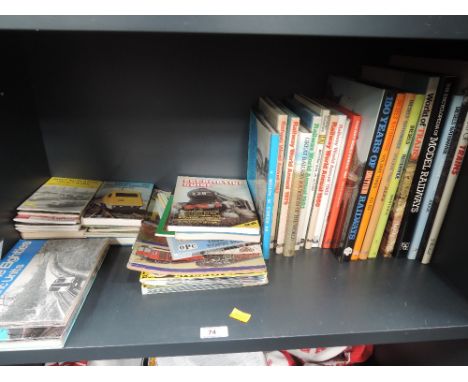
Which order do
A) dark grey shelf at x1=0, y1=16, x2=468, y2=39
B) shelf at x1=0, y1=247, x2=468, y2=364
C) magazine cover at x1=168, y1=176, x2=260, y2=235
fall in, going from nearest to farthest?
1. dark grey shelf at x1=0, y1=16, x2=468, y2=39
2. shelf at x1=0, y1=247, x2=468, y2=364
3. magazine cover at x1=168, y1=176, x2=260, y2=235

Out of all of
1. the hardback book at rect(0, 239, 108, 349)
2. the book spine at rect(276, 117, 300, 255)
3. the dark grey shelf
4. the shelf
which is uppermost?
the dark grey shelf

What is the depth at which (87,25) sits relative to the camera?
38 cm

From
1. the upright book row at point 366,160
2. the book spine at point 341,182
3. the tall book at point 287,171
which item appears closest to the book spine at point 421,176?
the upright book row at point 366,160

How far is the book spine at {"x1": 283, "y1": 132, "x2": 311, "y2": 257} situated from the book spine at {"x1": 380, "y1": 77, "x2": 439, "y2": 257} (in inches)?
7.4

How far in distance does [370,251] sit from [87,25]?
649 millimetres

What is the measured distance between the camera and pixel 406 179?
61cm

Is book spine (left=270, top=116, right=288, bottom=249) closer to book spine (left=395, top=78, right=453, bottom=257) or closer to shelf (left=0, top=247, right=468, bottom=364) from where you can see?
shelf (left=0, top=247, right=468, bottom=364)

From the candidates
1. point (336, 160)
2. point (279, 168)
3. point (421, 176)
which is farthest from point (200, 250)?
point (421, 176)

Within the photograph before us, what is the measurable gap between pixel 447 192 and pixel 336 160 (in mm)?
214

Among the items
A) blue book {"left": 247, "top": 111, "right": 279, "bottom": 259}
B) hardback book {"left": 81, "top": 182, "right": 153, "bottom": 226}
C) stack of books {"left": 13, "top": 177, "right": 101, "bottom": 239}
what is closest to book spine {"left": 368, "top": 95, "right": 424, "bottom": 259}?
blue book {"left": 247, "top": 111, "right": 279, "bottom": 259}

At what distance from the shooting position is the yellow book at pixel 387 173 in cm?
55

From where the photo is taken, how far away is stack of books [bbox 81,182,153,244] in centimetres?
69

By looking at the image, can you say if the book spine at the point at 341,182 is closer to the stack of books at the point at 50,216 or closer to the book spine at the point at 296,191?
the book spine at the point at 296,191
